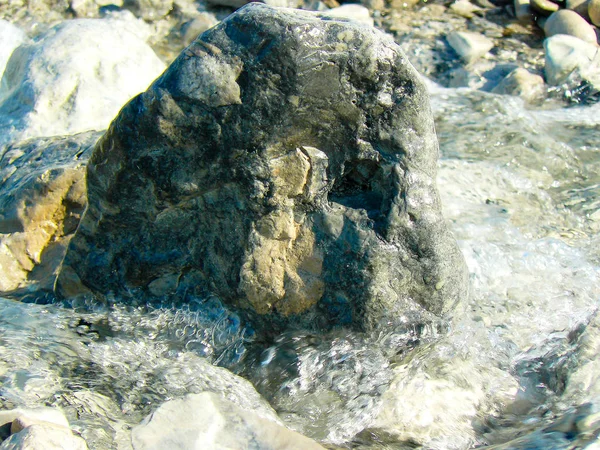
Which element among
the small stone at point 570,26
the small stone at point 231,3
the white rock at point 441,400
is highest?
the small stone at point 231,3

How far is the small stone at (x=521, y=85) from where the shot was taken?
5.57 metres

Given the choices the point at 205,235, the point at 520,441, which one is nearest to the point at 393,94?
the point at 205,235

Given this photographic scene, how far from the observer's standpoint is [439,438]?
234 cm

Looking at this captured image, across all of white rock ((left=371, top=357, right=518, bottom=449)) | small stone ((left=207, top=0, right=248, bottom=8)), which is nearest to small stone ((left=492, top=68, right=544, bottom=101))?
small stone ((left=207, top=0, right=248, bottom=8))

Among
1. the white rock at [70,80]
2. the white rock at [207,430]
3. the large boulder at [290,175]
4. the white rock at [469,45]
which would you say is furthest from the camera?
the white rock at [469,45]

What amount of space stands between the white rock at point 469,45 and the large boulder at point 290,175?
410 centimetres

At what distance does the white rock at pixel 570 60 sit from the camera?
5.70 m

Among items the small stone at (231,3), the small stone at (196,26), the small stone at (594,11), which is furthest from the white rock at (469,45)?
the small stone at (196,26)

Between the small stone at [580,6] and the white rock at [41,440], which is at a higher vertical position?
the white rock at [41,440]

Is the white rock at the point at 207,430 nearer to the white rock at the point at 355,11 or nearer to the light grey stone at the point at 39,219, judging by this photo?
the light grey stone at the point at 39,219

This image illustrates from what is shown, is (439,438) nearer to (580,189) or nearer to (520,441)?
(520,441)

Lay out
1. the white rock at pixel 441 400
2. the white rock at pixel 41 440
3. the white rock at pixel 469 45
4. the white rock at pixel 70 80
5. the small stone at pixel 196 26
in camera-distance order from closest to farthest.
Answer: the white rock at pixel 41 440 < the white rock at pixel 441 400 < the white rock at pixel 70 80 < the white rock at pixel 469 45 < the small stone at pixel 196 26

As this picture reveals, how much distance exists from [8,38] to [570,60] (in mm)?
4657

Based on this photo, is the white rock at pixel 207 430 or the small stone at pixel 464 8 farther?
the small stone at pixel 464 8
